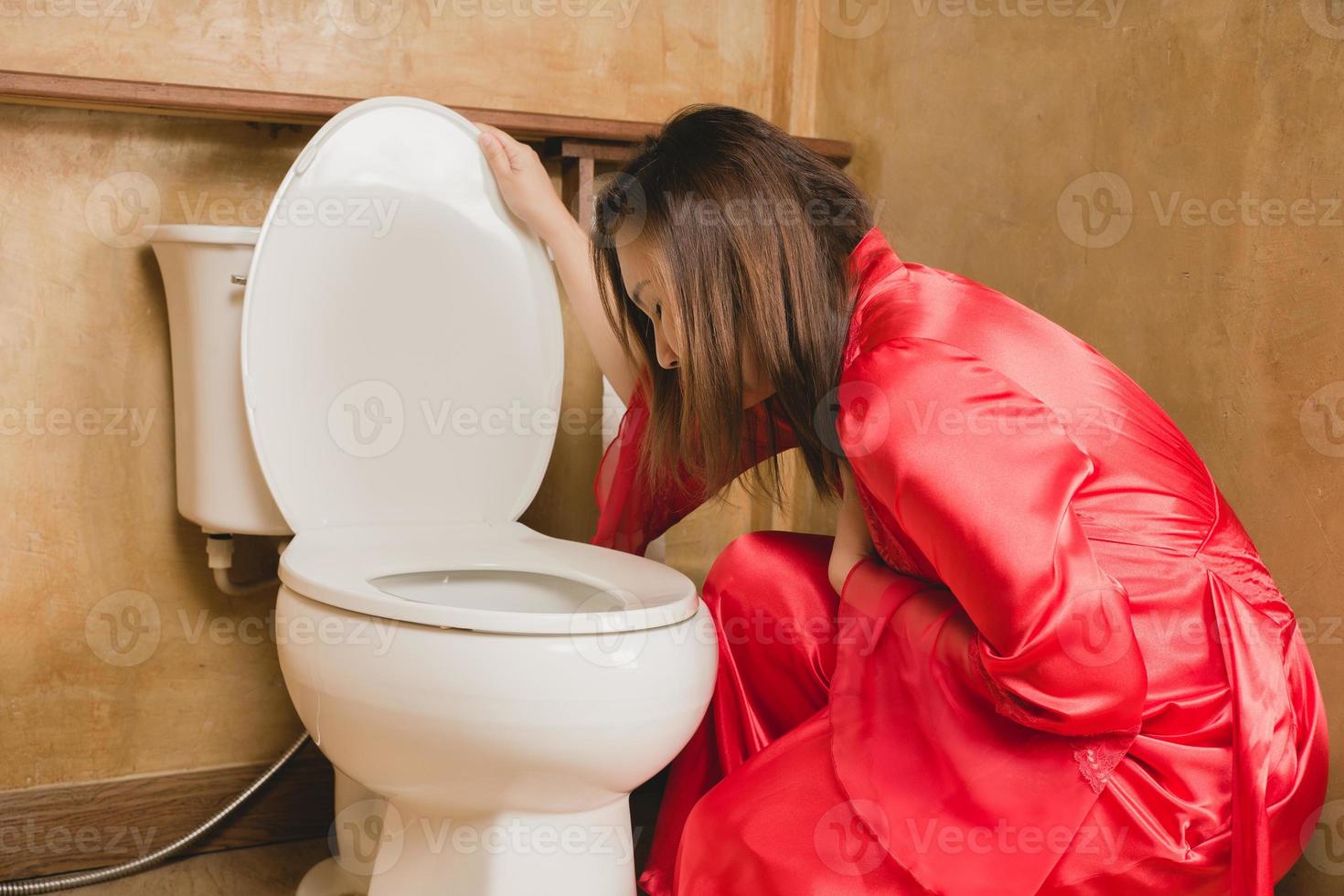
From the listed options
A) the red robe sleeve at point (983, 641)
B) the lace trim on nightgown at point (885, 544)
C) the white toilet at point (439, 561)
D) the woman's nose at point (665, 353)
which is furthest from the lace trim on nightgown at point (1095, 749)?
→ the woman's nose at point (665, 353)

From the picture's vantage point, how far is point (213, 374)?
1.33m

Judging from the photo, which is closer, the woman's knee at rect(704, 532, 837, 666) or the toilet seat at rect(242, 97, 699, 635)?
the woman's knee at rect(704, 532, 837, 666)

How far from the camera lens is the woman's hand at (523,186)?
4.38ft

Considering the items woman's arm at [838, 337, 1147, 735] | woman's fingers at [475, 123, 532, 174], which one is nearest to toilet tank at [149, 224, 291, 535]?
woman's fingers at [475, 123, 532, 174]

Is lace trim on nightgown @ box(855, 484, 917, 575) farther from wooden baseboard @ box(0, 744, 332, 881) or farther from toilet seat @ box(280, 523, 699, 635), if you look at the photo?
wooden baseboard @ box(0, 744, 332, 881)

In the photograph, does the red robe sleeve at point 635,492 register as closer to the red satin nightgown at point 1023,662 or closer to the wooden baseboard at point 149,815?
the red satin nightgown at point 1023,662

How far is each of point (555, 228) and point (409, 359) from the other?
23cm

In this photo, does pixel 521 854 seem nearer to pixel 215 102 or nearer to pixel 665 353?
pixel 665 353

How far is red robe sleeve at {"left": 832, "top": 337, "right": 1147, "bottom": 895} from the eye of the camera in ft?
2.60

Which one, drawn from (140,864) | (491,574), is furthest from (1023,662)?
(140,864)

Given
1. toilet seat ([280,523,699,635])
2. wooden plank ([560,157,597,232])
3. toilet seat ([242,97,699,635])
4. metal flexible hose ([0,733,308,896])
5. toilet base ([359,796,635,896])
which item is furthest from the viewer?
wooden plank ([560,157,597,232])

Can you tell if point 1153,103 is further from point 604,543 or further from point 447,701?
point 447,701

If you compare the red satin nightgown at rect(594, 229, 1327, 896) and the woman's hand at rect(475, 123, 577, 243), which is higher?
the woman's hand at rect(475, 123, 577, 243)

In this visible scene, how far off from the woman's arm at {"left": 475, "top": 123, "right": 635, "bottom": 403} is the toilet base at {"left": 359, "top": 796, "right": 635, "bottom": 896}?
1.69 ft
